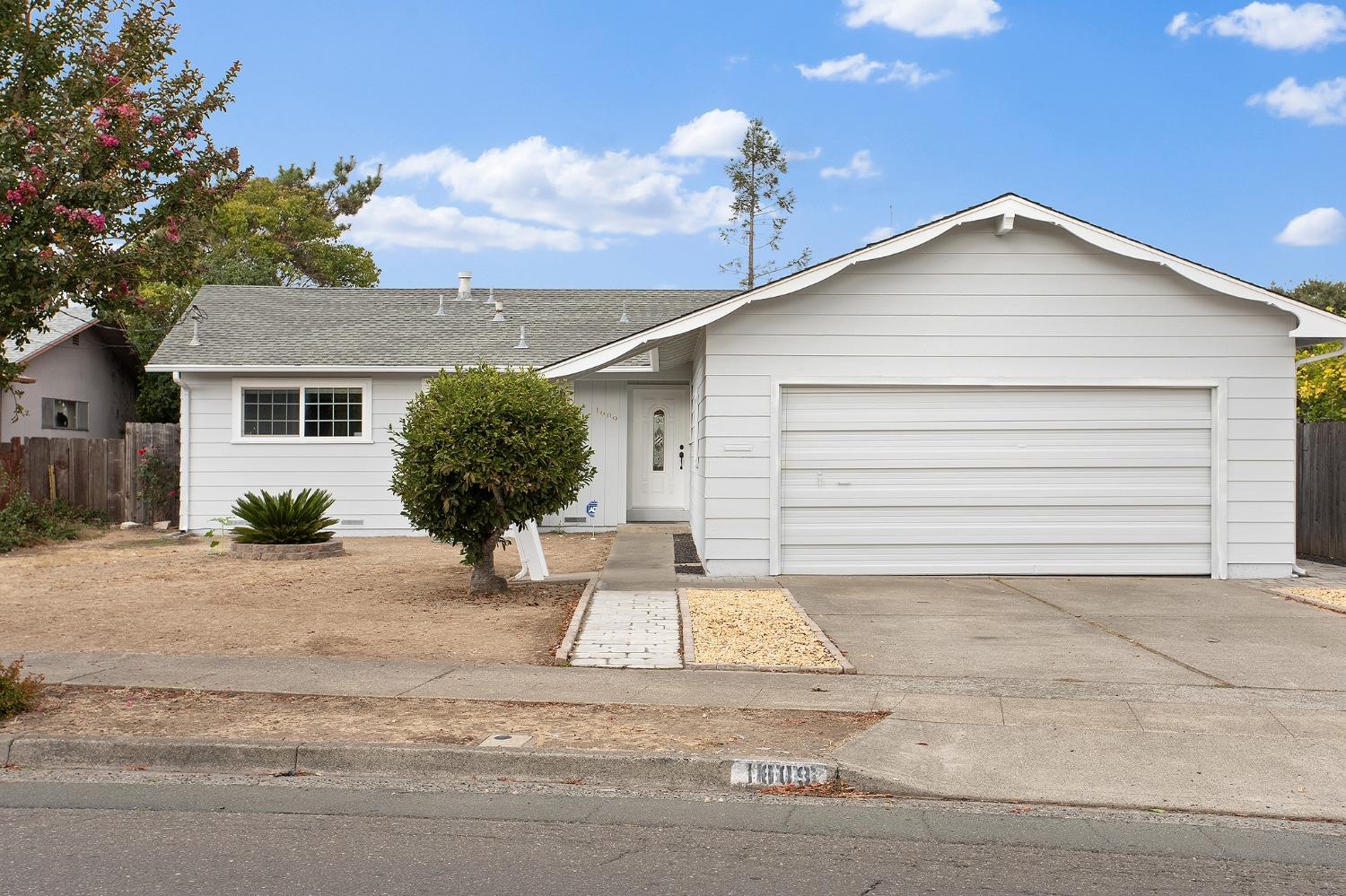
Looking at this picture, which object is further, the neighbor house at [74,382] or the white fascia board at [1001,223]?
the neighbor house at [74,382]

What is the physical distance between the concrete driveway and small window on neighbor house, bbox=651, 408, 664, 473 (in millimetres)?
7726

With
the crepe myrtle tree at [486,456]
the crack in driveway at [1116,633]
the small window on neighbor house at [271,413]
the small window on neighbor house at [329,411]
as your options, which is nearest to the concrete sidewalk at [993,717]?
the crack in driveway at [1116,633]

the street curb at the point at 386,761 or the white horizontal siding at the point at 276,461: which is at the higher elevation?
the white horizontal siding at the point at 276,461

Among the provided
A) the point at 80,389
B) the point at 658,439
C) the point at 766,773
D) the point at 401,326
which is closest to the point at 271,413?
the point at 401,326

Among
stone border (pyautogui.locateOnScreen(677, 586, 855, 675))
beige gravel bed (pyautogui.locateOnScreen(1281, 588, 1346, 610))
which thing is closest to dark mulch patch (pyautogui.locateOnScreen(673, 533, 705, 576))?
stone border (pyautogui.locateOnScreen(677, 586, 855, 675))

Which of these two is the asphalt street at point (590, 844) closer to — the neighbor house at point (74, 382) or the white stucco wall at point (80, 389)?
the neighbor house at point (74, 382)

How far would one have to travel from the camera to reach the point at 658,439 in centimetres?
2028

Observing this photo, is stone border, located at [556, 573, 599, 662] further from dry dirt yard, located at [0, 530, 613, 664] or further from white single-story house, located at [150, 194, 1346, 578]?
white single-story house, located at [150, 194, 1346, 578]

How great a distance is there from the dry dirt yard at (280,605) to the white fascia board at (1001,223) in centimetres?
360

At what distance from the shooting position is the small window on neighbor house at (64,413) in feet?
76.0

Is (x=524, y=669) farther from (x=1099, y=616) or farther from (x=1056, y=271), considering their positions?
(x=1056, y=271)

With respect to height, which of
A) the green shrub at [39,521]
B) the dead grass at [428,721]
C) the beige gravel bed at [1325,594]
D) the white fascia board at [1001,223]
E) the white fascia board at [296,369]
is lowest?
the dead grass at [428,721]

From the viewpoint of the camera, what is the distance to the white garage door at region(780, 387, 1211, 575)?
1305 centimetres

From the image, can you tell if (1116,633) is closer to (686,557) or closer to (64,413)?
(686,557)
